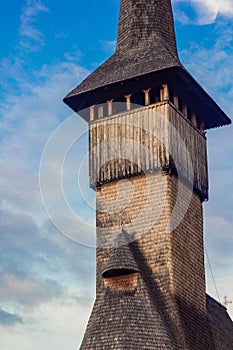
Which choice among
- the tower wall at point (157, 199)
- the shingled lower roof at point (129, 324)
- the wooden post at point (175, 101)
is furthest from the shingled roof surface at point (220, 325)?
the wooden post at point (175, 101)

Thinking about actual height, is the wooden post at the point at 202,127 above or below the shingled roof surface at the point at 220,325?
above

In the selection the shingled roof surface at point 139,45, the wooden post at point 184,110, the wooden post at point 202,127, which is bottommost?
the wooden post at point 184,110

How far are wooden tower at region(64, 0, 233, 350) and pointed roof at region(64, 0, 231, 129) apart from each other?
0.05 m

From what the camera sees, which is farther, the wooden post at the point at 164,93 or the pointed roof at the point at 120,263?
the wooden post at the point at 164,93

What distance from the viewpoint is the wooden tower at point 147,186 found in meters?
29.8

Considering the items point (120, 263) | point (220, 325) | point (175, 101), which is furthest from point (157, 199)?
point (220, 325)

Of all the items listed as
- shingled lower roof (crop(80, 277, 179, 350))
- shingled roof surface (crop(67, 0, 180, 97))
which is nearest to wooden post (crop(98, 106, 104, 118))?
shingled roof surface (crop(67, 0, 180, 97))

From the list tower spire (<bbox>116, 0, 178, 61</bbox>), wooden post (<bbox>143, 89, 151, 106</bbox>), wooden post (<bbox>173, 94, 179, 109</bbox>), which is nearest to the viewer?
wooden post (<bbox>143, 89, 151, 106</bbox>)

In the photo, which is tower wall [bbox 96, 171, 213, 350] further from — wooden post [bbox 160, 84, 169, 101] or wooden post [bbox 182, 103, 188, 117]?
wooden post [bbox 182, 103, 188, 117]

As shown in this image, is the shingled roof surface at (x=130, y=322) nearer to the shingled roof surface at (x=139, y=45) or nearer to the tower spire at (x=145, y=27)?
the shingled roof surface at (x=139, y=45)

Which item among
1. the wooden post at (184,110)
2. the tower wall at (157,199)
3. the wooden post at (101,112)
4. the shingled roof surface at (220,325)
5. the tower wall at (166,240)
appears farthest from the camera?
the wooden post at (184,110)

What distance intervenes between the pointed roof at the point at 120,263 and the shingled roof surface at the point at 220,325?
5.21 metres

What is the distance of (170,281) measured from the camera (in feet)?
101

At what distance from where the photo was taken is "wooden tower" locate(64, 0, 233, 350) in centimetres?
2978
